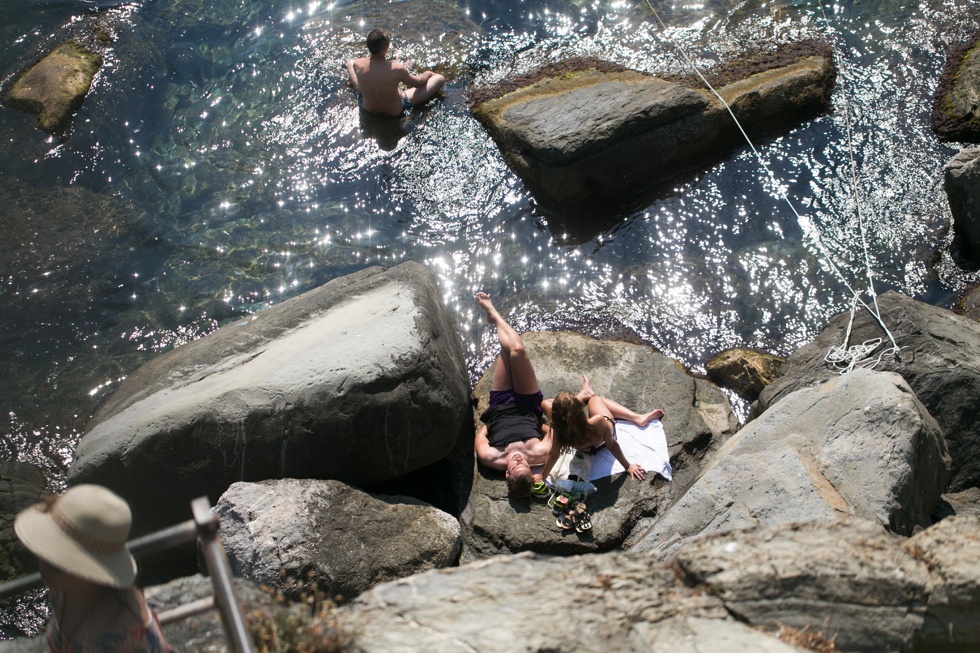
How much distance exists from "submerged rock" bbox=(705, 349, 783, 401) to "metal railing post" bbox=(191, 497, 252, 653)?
5.70 m

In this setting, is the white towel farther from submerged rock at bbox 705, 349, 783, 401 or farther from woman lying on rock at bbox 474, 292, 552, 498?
submerged rock at bbox 705, 349, 783, 401

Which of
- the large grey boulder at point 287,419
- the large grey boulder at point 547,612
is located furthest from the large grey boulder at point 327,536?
the large grey boulder at point 547,612

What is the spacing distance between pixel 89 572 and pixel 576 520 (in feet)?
13.5

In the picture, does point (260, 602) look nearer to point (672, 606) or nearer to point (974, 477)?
point (672, 606)

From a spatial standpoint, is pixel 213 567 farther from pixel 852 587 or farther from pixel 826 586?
pixel 852 587

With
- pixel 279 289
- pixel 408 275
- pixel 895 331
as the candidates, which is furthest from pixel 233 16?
pixel 895 331

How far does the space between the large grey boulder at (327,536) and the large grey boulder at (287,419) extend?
35cm

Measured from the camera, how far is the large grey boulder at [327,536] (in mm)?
5750

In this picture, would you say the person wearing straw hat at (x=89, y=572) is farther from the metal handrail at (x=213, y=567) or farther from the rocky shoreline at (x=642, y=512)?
the rocky shoreline at (x=642, y=512)

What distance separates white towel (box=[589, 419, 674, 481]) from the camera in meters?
6.95

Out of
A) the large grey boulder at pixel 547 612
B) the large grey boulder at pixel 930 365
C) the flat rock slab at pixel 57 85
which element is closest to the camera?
the large grey boulder at pixel 547 612

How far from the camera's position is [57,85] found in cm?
1036

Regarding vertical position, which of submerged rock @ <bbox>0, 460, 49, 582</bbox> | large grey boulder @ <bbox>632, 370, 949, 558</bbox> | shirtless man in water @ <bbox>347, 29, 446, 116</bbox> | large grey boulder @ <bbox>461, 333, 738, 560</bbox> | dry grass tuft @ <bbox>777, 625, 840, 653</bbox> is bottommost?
large grey boulder @ <bbox>461, 333, 738, 560</bbox>

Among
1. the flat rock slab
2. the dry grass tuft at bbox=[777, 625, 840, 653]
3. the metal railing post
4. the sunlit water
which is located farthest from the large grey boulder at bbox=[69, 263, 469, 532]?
the flat rock slab
